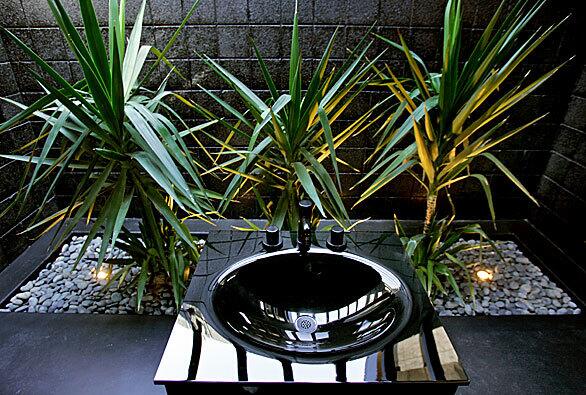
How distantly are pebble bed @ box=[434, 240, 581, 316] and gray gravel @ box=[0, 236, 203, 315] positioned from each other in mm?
1309

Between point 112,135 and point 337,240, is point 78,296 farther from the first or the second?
point 337,240

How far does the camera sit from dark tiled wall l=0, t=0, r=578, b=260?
1.88 m

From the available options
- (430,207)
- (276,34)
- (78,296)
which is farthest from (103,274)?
(430,207)

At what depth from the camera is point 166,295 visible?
1.78m

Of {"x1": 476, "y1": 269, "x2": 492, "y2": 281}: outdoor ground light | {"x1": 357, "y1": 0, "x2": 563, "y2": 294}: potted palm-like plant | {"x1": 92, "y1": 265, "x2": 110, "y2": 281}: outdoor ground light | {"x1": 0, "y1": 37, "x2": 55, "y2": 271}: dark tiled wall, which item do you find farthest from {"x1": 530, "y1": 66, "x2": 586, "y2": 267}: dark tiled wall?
{"x1": 0, "y1": 37, "x2": 55, "y2": 271}: dark tiled wall

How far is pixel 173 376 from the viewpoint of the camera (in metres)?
0.84

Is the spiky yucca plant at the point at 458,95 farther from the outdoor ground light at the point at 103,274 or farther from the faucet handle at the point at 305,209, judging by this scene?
the outdoor ground light at the point at 103,274

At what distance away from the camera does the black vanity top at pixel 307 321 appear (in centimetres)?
85

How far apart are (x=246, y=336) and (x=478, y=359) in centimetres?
98

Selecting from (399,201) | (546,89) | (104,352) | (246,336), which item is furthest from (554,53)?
(104,352)

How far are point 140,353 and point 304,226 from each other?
0.83 m

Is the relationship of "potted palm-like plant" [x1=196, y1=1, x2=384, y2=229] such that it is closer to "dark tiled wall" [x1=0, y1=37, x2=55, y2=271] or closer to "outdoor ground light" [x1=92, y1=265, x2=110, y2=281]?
"outdoor ground light" [x1=92, y1=265, x2=110, y2=281]

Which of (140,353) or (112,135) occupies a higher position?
(112,135)

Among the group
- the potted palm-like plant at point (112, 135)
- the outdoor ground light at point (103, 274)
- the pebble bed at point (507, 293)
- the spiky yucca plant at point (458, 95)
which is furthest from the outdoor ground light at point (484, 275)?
the outdoor ground light at point (103, 274)
